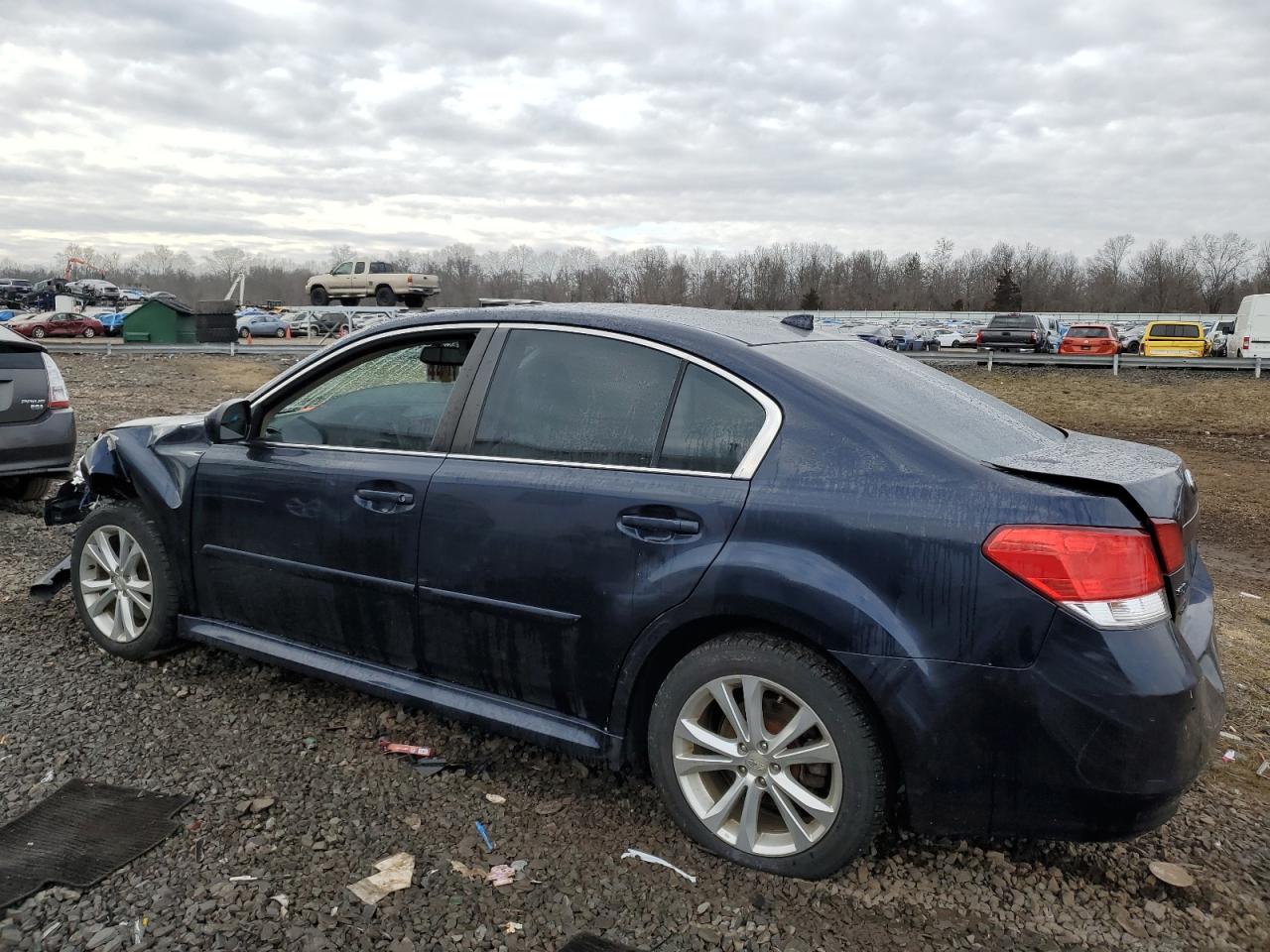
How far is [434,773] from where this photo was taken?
3465 millimetres

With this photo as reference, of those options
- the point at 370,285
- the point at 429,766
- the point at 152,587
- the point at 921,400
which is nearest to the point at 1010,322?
the point at 370,285

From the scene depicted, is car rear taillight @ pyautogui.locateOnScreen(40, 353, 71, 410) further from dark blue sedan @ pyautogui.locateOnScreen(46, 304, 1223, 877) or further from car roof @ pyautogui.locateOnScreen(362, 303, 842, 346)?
car roof @ pyautogui.locateOnScreen(362, 303, 842, 346)

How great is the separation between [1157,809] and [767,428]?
1454 millimetres

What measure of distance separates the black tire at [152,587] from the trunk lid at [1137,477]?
3437 millimetres

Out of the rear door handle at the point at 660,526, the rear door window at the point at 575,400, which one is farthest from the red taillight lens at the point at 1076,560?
the rear door window at the point at 575,400

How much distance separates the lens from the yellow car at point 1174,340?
3130 centimetres

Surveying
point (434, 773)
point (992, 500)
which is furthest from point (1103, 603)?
point (434, 773)

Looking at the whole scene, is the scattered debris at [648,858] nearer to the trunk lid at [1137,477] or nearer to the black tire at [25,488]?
the trunk lid at [1137,477]

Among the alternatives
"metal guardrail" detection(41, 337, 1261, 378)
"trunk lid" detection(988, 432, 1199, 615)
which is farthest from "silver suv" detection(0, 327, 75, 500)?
"metal guardrail" detection(41, 337, 1261, 378)

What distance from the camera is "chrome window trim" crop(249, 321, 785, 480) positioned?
2.87 m

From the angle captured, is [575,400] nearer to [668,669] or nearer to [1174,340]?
[668,669]

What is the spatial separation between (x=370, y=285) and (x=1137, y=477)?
1547 inches

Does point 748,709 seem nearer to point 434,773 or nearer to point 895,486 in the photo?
point 895,486

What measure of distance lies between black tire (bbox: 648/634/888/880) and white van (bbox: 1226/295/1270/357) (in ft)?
100
